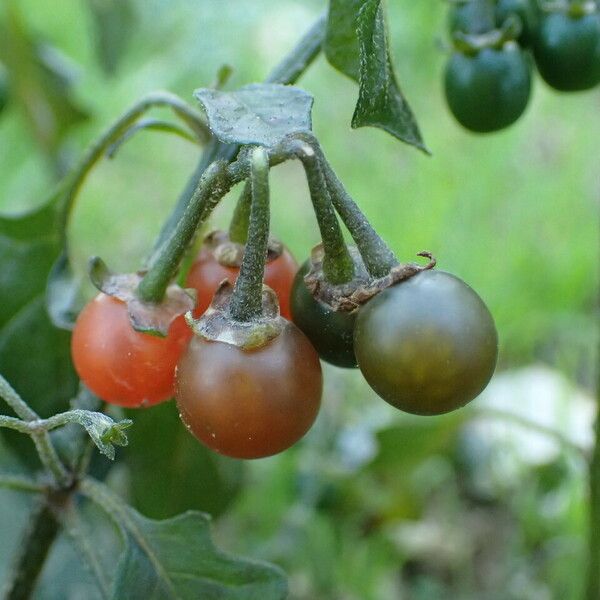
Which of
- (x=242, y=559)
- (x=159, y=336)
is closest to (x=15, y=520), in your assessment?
(x=242, y=559)

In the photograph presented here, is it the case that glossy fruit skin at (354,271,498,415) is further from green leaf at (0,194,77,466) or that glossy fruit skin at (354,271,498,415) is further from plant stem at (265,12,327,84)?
green leaf at (0,194,77,466)

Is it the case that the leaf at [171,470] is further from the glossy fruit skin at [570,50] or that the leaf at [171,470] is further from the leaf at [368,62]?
the glossy fruit skin at [570,50]

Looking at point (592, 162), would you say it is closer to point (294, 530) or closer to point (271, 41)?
point (271, 41)

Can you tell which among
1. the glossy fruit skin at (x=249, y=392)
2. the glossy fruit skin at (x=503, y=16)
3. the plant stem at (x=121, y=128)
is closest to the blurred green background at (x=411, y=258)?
the glossy fruit skin at (x=503, y=16)

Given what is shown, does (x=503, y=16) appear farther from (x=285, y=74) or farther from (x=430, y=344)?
(x=430, y=344)

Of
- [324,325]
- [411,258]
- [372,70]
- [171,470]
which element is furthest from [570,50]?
[411,258]
